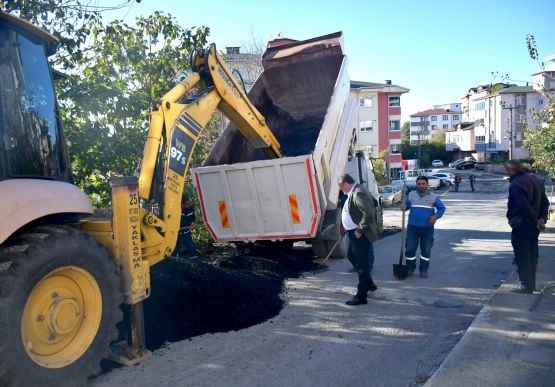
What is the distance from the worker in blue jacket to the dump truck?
1458mm

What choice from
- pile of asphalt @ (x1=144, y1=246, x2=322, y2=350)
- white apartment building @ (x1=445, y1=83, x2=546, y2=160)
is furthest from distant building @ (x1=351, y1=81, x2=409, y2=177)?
pile of asphalt @ (x1=144, y1=246, x2=322, y2=350)

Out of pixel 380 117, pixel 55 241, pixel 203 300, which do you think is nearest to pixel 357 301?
pixel 203 300

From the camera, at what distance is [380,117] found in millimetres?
46406

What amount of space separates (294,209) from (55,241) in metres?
4.72

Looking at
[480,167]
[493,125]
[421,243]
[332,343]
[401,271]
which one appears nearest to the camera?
[332,343]

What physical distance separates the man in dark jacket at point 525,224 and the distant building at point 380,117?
37.2 meters

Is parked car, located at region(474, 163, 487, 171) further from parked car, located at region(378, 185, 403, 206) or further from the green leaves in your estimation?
the green leaves

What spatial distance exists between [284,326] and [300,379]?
138 centimetres

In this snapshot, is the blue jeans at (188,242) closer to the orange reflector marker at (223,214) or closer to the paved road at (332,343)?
the orange reflector marker at (223,214)

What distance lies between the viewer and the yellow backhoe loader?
10.9 ft

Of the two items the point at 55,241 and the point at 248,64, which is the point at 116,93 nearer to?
the point at 55,241

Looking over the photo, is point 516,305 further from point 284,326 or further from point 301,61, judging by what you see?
point 301,61

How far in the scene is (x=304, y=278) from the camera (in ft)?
25.7

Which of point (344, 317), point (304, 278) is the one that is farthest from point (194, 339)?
point (304, 278)
